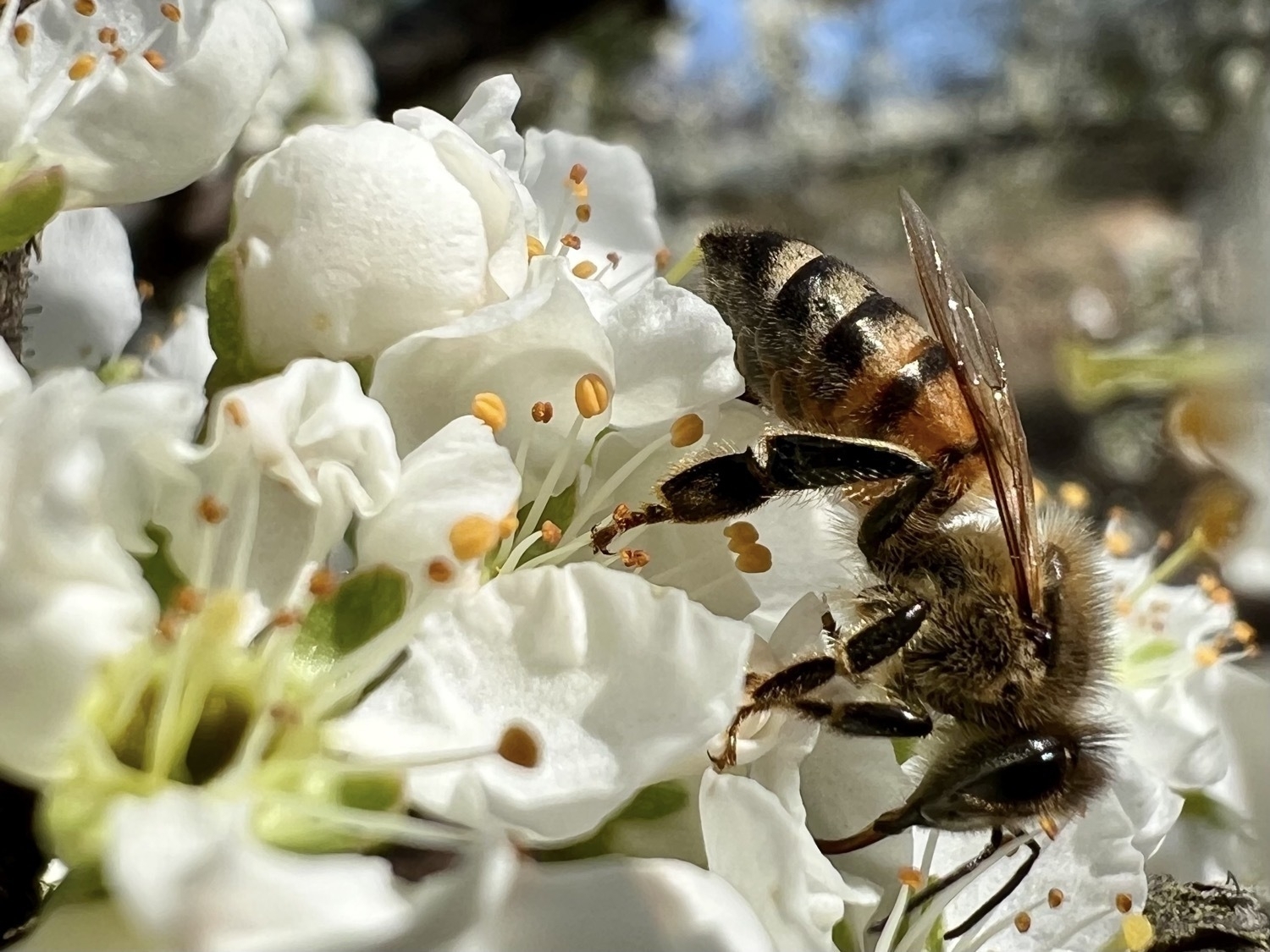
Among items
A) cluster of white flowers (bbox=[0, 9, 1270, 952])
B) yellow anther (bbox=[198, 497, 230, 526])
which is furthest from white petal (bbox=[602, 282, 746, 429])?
yellow anther (bbox=[198, 497, 230, 526])

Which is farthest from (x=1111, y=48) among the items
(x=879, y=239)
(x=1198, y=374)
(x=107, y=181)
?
(x=107, y=181)

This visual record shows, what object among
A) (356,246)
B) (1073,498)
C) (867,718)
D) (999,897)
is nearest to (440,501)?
(356,246)

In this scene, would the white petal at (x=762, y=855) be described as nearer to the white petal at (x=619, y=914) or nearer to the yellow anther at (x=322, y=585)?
the white petal at (x=619, y=914)

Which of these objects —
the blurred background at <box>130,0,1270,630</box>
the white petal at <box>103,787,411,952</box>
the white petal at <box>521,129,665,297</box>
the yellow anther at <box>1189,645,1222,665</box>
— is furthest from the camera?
the blurred background at <box>130,0,1270,630</box>

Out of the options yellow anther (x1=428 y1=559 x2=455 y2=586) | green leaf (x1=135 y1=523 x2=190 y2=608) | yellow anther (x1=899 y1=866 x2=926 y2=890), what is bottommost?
yellow anther (x1=899 y1=866 x2=926 y2=890)

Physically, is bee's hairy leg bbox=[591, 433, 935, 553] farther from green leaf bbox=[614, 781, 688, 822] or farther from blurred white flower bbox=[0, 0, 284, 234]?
blurred white flower bbox=[0, 0, 284, 234]
